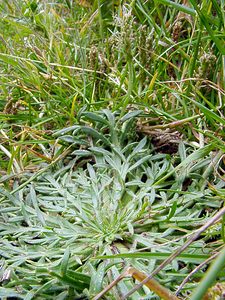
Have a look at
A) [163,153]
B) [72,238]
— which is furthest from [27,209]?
[163,153]

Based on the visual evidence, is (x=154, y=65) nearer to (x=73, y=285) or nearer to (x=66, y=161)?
(x=66, y=161)

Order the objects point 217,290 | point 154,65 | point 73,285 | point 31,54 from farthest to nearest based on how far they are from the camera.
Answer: point 31,54, point 154,65, point 73,285, point 217,290

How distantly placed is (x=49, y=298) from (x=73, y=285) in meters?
0.06

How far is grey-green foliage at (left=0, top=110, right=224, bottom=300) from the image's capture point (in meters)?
1.09

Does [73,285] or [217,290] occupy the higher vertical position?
[217,290]

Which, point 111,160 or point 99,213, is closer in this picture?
point 99,213

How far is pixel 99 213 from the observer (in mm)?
1229

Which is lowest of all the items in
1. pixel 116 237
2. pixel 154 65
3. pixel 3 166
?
pixel 3 166

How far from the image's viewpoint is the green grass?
1.10 metres

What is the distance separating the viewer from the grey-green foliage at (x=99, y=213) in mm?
1086

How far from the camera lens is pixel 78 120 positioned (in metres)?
1.47

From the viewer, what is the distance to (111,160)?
137cm

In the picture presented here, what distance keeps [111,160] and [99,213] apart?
191 millimetres

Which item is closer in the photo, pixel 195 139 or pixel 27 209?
pixel 27 209
